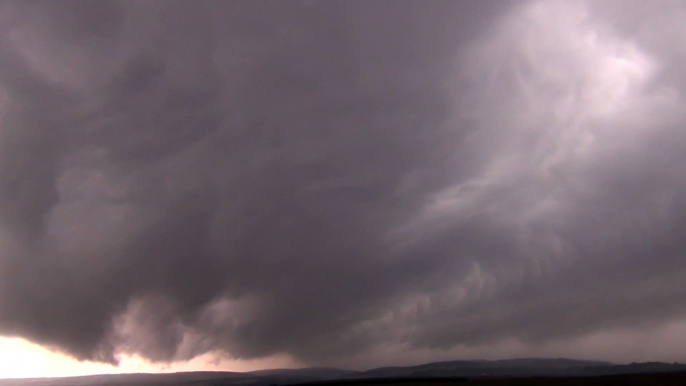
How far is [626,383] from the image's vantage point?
12400 centimetres

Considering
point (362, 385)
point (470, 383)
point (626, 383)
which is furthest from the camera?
point (362, 385)

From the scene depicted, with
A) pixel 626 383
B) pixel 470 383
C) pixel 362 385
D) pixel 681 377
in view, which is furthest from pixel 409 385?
pixel 681 377

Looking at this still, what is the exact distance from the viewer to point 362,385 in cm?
17888

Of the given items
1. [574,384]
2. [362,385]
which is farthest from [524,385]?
[362,385]

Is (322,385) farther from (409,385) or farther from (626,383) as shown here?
(626,383)

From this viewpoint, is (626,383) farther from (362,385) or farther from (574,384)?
(362,385)

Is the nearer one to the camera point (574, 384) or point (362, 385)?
point (574, 384)

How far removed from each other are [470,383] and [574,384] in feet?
101

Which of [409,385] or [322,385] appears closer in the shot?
[409,385]

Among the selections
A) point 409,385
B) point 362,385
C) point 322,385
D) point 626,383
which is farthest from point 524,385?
point 322,385

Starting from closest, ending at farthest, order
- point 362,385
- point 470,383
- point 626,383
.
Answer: point 626,383
point 470,383
point 362,385

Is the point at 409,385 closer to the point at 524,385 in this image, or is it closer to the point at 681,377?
the point at 524,385

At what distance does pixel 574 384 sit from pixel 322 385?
276ft

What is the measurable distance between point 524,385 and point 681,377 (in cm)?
3448
